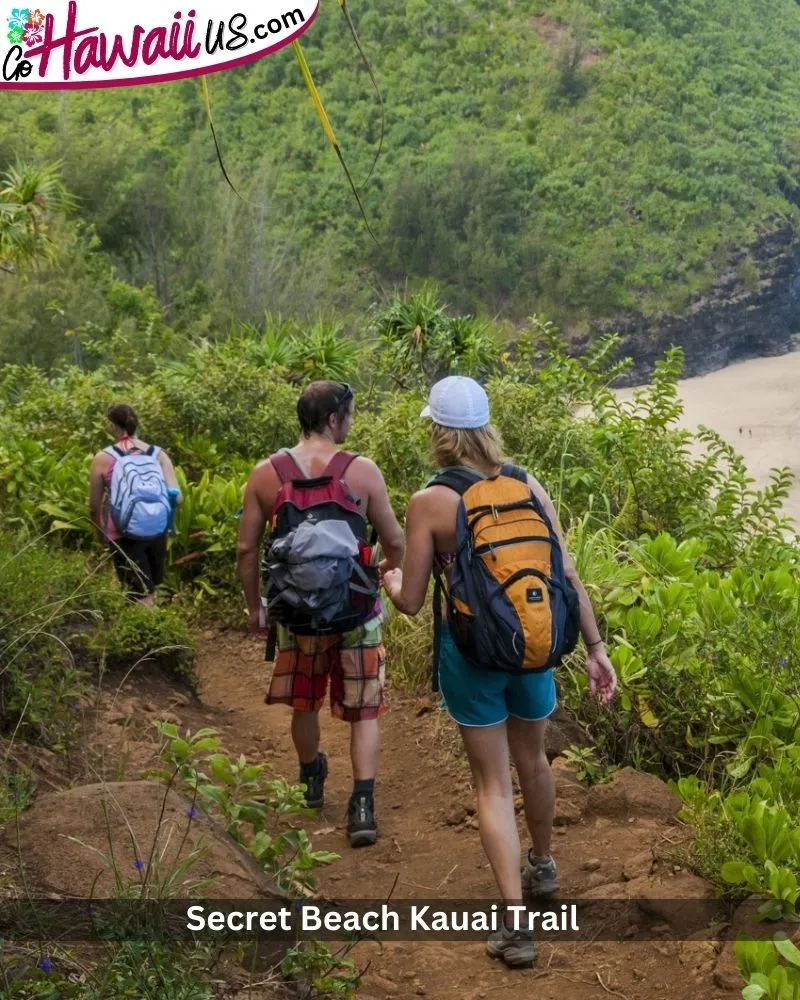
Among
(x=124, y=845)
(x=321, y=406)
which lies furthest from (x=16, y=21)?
(x=124, y=845)

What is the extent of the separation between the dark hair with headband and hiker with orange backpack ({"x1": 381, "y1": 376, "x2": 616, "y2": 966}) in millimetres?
747

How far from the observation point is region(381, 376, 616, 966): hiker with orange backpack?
3.16 metres

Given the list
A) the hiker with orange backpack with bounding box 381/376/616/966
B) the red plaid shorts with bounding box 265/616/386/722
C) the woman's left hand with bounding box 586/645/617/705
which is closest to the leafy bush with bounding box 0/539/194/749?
the red plaid shorts with bounding box 265/616/386/722

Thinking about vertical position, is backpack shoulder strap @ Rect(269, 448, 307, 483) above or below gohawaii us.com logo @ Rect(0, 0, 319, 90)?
below

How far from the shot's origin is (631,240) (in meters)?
62.5

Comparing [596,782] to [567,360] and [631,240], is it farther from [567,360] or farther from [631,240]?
[631,240]

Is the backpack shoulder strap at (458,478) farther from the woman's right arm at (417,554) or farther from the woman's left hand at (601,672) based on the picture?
the woman's left hand at (601,672)

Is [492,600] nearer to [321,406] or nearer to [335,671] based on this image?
[321,406]

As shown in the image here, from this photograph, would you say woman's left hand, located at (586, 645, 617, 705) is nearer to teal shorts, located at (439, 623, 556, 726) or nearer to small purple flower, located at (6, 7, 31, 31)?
teal shorts, located at (439, 623, 556, 726)

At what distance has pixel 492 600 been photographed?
315cm

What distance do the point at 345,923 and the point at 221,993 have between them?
2.86 ft

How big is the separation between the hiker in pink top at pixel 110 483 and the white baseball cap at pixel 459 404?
318 centimetres

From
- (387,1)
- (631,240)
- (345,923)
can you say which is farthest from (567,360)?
(387,1)

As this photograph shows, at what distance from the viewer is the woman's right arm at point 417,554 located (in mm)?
3309
